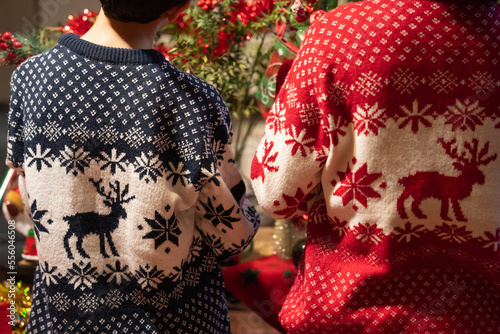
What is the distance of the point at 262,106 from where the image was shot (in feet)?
4.89

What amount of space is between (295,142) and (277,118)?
2.6 inches

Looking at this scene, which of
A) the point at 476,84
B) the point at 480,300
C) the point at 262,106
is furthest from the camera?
the point at 262,106

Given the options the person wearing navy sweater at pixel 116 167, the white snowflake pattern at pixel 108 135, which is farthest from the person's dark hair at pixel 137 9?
the white snowflake pattern at pixel 108 135

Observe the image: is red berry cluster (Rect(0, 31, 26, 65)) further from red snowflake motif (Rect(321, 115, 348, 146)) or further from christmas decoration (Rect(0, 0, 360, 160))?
red snowflake motif (Rect(321, 115, 348, 146))

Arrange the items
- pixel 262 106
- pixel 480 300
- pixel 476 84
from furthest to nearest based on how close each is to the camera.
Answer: pixel 262 106
pixel 480 300
pixel 476 84

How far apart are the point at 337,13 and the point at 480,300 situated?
24.8 inches

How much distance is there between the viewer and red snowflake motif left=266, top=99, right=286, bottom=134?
93 cm

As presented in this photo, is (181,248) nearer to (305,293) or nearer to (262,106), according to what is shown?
(305,293)

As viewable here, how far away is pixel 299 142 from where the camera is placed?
3.00 ft

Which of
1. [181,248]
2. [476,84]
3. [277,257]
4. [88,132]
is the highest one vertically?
[476,84]

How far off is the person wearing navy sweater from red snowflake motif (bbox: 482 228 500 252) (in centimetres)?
49

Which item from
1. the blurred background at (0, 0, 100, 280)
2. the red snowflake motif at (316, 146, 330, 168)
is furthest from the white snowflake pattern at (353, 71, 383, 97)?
the blurred background at (0, 0, 100, 280)

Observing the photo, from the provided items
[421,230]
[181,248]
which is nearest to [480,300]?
[421,230]

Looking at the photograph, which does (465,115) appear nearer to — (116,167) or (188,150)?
A: (188,150)
